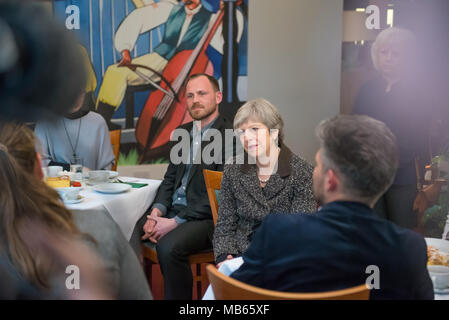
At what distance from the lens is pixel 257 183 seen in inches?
76.9

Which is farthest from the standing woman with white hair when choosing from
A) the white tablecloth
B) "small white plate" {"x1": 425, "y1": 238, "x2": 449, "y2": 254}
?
the white tablecloth

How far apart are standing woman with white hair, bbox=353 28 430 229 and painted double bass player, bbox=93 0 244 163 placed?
1.88 metres

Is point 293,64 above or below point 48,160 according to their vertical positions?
above

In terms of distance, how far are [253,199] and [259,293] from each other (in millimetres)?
1007

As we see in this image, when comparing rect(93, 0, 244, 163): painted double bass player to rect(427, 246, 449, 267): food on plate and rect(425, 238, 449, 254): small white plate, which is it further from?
rect(427, 246, 449, 267): food on plate

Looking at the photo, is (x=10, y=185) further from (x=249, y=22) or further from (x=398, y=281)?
(x=249, y=22)

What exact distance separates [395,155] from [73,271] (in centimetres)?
76

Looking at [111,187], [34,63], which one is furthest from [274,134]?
[34,63]

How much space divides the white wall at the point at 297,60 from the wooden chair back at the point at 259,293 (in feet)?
11.4

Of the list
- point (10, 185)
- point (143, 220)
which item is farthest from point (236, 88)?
point (10, 185)

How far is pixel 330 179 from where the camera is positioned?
1.08 m

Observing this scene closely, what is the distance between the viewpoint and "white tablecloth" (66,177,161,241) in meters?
2.17

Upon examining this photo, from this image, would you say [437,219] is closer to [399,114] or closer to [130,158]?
[399,114]
